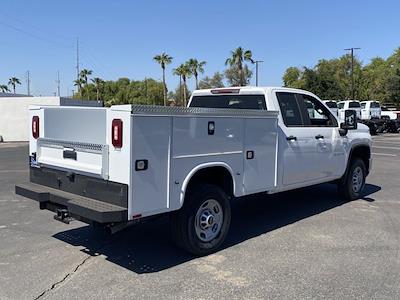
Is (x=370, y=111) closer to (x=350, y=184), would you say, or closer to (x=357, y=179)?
(x=357, y=179)

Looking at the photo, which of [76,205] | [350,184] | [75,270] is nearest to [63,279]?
[75,270]

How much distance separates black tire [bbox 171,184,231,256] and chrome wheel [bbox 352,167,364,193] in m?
4.08

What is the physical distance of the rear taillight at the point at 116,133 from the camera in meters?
4.72

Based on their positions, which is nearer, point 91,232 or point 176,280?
point 176,280

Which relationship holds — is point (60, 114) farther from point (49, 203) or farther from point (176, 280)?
point (176, 280)

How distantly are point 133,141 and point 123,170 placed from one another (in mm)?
318

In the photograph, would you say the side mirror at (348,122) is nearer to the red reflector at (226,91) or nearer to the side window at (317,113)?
the side window at (317,113)

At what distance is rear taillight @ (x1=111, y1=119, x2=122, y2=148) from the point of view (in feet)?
15.5

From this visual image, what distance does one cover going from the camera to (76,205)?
5000 millimetres

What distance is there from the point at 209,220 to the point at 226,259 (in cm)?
50

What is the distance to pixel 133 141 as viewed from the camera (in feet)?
15.4

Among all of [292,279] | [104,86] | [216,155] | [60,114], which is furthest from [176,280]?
[104,86]

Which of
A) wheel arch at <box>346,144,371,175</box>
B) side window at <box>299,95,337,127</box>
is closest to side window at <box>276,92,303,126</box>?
side window at <box>299,95,337,127</box>

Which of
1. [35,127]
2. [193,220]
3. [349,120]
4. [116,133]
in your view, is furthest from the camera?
[349,120]
